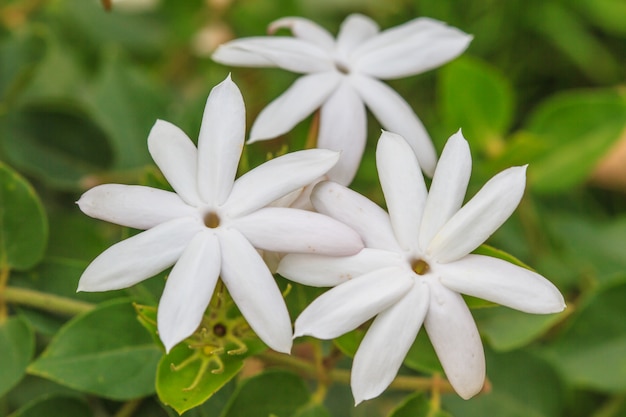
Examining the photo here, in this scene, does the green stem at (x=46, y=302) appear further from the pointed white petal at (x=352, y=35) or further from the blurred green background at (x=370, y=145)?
the pointed white petal at (x=352, y=35)

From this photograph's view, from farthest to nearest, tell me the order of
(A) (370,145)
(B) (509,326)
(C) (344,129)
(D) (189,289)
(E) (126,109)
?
1. (A) (370,145)
2. (E) (126,109)
3. (B) (509,326)
4. (C) (344,129)
5. (D) (189,289)

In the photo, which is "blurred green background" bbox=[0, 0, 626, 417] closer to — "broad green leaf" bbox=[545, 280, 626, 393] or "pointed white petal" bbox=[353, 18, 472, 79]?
"broad green leaf" bbox=[545, 280, 626, 393]

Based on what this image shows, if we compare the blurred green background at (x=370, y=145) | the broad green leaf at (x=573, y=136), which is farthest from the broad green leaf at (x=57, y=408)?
the broad green leaf at (x=573, y=136)

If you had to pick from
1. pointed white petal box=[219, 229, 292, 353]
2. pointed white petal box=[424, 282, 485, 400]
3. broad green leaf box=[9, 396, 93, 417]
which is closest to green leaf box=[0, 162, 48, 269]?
broad green leaf box=[9, 396, 93, 417]

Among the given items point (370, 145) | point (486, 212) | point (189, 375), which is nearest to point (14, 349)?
point (189, 375)

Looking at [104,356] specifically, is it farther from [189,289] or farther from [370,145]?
[370,145]

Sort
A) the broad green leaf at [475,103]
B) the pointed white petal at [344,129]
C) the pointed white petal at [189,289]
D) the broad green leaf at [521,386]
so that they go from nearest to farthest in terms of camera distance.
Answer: the pointed white petal at [189,289] < the pointed white petal at [344,129] < the broad green leaf at [521,386] < the broad green leaf at [475,103]

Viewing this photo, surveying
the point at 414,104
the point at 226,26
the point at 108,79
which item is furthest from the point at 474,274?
the point at 226,26
